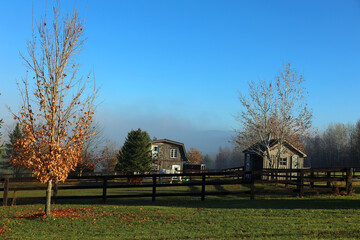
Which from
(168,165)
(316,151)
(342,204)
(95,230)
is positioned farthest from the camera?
(316,151)

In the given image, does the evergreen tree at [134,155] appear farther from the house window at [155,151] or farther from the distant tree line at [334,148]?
the distant tree line at [334,148]

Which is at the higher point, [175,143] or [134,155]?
[175,143]

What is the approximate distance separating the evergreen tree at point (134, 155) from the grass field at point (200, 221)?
90.4ft

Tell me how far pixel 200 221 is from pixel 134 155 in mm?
31762

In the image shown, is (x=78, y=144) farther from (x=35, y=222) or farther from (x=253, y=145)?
(x=253, y=145)

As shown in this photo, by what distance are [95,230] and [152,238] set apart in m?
2.27

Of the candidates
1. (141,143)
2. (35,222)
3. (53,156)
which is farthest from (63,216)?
(141,143)

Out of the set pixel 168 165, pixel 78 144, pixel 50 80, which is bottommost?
pixel 168 165

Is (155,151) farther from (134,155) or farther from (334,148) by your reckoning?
(334,148)

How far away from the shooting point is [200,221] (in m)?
9.84

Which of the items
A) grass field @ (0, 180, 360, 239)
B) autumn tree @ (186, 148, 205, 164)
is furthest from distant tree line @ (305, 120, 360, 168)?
grass field @ (0, 180, 360, 239)

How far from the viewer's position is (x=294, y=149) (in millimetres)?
31641

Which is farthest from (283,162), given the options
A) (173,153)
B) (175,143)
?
(173,153)

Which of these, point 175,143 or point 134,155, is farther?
point 175,143
